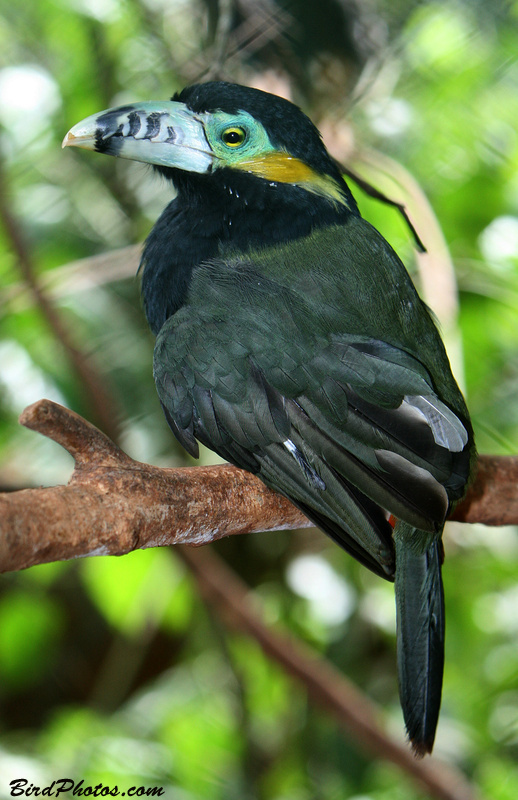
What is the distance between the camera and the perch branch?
3.45ft

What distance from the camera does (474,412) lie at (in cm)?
236

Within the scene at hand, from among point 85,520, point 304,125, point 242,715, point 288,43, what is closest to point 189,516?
point 85,520

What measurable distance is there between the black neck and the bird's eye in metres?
0.06

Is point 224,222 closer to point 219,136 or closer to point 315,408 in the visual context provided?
point 219,136

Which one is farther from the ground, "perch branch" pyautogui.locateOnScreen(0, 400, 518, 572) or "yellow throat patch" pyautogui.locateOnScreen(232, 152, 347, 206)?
"yellow throat patch" pyautogui.locateOnScreen(232, 152, 347, 206)

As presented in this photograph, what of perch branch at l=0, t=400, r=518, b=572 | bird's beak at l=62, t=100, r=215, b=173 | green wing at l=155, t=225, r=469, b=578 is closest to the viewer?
perch branch at l=0, t=400, r=518, b=572

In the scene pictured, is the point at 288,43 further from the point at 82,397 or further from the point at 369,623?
the point at 369,623

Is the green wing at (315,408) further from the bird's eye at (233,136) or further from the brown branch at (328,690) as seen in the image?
the brown branch at (328,690)

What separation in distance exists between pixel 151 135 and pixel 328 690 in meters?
1.51

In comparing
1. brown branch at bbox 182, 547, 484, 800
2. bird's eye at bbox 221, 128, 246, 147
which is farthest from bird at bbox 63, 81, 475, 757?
brown branch at bbox 182, 547, 484, 800

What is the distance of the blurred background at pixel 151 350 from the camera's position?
2.11 m

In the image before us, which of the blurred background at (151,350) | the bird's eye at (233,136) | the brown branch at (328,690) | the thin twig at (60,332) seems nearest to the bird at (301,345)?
the bird's eye at (233,136)

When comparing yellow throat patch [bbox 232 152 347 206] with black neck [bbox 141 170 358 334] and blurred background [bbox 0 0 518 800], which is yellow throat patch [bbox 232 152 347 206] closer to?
black neck [bbox 141 170 358 334]

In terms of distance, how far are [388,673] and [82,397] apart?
1.52 meters
